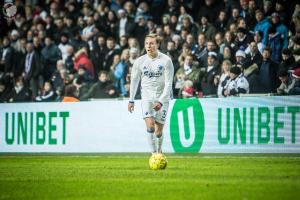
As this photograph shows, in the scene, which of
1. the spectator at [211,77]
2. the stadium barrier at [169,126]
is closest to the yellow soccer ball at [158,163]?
the stadium barrier at [169,126]

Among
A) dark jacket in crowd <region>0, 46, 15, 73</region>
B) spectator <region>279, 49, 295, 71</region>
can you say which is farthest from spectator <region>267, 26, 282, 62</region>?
dark jacket in crowd <region>0, 46, 15, 73</region>

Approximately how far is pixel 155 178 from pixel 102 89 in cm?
1130

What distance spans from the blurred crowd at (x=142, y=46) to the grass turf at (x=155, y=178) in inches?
124

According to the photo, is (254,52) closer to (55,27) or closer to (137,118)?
(137,118)

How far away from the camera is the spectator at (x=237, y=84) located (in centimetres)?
2072

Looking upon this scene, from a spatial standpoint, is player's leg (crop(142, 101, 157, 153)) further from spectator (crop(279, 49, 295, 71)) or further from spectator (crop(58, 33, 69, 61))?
spectator (crop(58, 33, 69, 61))

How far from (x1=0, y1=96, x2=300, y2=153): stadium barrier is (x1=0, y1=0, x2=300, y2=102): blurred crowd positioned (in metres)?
1.27

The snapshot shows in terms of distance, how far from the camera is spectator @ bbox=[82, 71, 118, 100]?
23.9m

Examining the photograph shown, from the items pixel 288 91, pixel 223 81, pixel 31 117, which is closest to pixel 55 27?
pixel 31 117

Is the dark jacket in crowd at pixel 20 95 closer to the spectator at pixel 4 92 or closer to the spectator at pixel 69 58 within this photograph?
the spectator at pixel 4 92

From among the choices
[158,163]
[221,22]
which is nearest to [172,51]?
[221,22]

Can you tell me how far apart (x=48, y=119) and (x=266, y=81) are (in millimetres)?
6698

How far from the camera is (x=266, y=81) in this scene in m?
20.8

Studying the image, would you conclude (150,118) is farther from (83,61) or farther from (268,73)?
(83,61)
